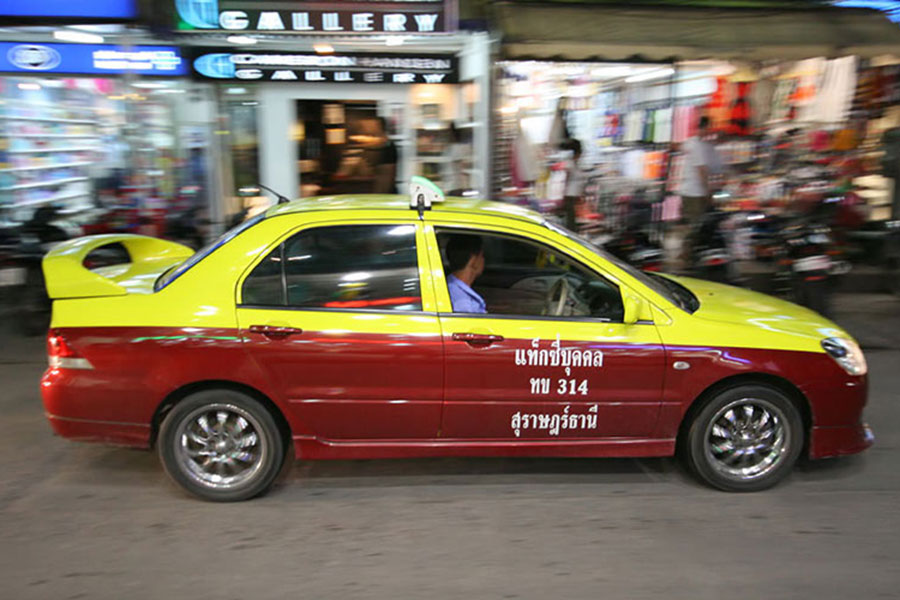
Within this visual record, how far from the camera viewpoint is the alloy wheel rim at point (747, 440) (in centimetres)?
423

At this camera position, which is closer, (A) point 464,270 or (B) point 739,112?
(A) point 464,270

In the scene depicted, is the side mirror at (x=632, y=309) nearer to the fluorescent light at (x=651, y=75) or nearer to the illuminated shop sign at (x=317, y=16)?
the illuminated shop sign at (x=317, y=16)

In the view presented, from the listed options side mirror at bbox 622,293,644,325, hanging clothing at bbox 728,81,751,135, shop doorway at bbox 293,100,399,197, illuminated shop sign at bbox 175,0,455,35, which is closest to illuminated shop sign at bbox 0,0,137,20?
illuminated shop sign at bbox 175,0,455,35

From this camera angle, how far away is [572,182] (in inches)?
371

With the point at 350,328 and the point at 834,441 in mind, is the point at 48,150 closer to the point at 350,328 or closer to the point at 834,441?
→ the point at 350,328

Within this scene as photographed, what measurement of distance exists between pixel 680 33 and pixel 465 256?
18.6 ft

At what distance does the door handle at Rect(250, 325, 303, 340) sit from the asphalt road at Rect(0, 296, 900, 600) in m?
0.96

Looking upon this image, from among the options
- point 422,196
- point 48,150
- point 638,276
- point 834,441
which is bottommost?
point 834,441

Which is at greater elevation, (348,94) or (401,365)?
(348,94)

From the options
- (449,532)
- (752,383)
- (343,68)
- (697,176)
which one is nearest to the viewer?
(449,532)

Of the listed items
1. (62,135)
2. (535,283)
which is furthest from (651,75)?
(62,135)

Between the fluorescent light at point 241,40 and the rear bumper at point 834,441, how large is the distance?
7426 mm

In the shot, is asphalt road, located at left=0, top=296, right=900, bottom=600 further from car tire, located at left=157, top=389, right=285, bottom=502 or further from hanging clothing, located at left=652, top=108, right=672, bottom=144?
hanging clothing, located at left=652, top=108, right=672, bottom=144

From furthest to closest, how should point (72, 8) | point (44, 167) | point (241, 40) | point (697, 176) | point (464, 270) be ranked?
point (44, 167) < point (697, 176) < point (241, 40) < point (72, 8) < point (464, 270)
